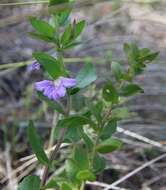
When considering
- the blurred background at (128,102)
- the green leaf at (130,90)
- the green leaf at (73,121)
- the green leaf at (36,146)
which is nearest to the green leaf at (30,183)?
the green leaf at (36,146)

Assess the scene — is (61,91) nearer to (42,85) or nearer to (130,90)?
(42,85)

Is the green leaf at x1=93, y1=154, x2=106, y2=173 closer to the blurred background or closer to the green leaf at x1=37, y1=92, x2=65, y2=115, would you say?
the green leaf at x1=37, y1=92, x2=65, y2=115

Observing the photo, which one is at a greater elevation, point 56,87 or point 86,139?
point 56,87

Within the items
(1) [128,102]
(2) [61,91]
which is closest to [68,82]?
(2) [61,91]

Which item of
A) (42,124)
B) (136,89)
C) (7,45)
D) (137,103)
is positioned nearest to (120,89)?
(136,89)

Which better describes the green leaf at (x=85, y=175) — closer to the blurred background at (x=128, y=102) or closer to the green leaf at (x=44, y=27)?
the green leaf at (x=44, y=27)

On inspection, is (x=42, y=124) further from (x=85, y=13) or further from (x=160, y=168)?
(x=85, y=13)
